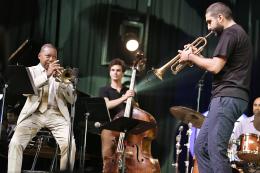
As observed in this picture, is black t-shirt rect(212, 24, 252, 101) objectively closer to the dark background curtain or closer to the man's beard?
the man's beard

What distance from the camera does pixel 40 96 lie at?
713 cm

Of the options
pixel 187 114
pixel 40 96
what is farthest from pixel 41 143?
pixel 187 114

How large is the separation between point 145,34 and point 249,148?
8.47 feet

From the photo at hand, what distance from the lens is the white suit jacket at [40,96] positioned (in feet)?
22.7

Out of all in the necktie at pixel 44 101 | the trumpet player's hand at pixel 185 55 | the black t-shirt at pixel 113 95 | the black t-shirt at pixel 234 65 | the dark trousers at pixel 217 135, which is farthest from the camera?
the black t-shirt at pixel 113 95

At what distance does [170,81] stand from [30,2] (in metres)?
2.66

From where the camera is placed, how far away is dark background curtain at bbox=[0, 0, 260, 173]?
8.36m

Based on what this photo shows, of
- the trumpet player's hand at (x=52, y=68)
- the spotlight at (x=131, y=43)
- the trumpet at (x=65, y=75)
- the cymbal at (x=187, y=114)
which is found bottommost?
the cymbal at (x=187, y=114)

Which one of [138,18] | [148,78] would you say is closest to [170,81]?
[148,78]

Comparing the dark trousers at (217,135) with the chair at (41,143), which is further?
the chair at (41,143)

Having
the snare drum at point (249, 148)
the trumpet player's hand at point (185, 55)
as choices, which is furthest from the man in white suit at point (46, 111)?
the snare drum at point (249, 148)

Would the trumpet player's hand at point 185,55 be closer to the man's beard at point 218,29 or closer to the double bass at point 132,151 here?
the man's beard at point 218,29

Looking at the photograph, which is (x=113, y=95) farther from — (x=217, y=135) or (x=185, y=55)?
(x=217, y=135)

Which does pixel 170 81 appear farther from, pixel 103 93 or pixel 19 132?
pixel 19 132
